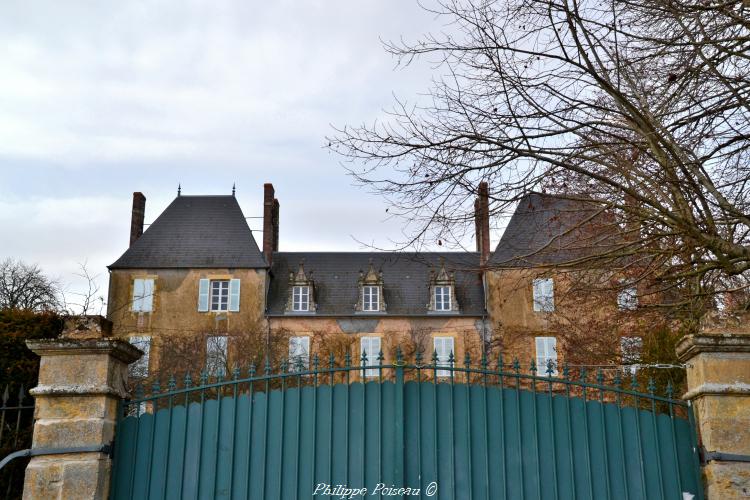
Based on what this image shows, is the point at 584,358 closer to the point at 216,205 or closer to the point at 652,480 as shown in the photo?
the point at 652,480

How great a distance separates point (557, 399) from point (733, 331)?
131cm

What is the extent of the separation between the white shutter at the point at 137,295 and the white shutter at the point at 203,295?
2.11 meters

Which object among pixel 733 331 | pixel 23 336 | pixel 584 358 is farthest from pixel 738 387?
pixel 584 358

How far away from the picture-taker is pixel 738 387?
5.18 meters

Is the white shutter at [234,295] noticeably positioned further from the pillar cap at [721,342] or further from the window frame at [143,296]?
the pillar cap at [721,342]

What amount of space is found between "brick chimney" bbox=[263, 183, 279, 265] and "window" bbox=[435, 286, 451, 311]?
21.2 ft

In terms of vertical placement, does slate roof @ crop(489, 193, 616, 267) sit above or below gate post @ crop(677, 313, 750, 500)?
above

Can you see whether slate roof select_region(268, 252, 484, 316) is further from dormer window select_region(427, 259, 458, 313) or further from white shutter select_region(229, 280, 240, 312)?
white shutter select_region(229, 280, 240, 312)

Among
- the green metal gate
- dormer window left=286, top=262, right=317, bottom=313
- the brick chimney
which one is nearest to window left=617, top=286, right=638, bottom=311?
the green metal gate

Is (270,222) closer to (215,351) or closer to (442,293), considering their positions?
(215,351)

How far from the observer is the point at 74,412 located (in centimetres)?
530

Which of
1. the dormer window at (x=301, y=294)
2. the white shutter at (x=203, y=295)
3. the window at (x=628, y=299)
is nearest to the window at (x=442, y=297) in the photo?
the dormer window at (x=301, y=294)

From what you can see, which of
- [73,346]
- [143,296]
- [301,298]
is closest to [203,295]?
[143,296]

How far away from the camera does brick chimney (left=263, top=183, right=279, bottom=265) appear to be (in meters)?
29.1
